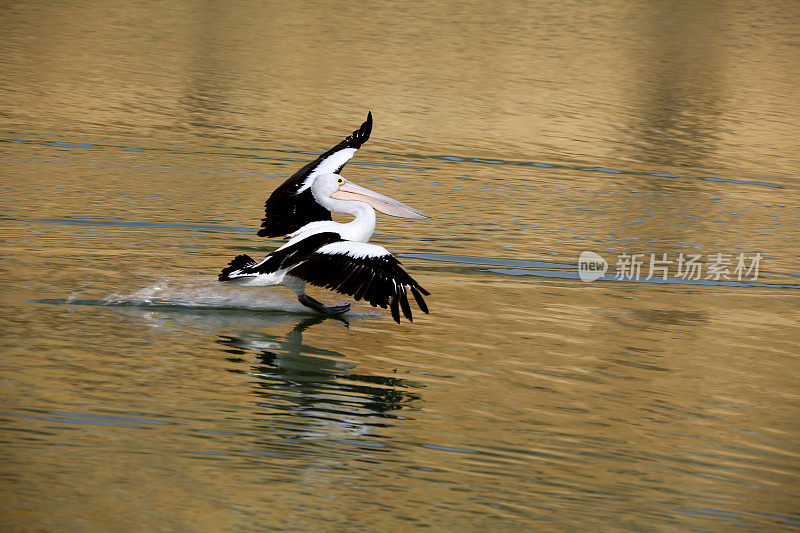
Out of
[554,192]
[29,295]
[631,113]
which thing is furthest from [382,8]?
[29,295]

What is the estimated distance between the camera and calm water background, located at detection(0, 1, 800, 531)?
4102 millimetres

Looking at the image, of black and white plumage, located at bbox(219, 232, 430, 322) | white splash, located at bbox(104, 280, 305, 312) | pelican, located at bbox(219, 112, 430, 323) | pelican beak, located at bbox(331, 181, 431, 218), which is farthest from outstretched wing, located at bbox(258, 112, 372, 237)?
black and white plumage, located at bbox(219, 232, 430, 322)

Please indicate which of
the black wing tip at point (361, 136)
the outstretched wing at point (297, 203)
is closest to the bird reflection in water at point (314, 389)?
the outstretched wing at point (297, 203)

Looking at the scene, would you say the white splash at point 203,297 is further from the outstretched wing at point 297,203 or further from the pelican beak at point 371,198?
the pelican beak at point 371,198

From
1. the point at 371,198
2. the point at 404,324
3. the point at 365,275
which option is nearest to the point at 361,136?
the point at 371,198

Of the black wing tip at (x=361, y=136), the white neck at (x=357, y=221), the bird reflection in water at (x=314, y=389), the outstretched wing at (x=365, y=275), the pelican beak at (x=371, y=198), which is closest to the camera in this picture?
the bird reflection in water at (x=314, y=389)

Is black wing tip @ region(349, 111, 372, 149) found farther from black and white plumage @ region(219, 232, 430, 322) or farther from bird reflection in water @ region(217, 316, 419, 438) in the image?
bird reflection in water @ region(217, 316, 419, 438)

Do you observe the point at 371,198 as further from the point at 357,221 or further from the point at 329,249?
the point at 329,249

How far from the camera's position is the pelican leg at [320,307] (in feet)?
20.5

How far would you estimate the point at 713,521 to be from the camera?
158 inches

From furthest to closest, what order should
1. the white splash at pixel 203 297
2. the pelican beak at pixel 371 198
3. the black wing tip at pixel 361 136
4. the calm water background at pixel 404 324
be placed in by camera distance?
the black wing tip at pixel 361 136 < the pelican beak at pixel 371 198 < the white splash at pixel 203 297 < the calm water background at pixel 404 324

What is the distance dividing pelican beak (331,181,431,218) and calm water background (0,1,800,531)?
1.78 ft

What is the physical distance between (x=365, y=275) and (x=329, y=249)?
0.82 feet

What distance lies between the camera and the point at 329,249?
5559 millimetres
